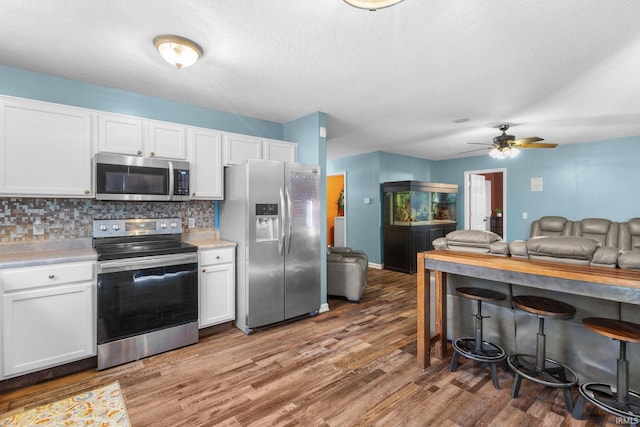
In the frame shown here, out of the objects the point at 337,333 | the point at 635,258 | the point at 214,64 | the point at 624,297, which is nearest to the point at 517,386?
the point at 624,297

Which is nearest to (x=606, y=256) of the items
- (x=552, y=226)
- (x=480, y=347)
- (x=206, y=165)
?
(x=480, y=347)

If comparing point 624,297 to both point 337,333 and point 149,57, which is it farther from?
point 149,57

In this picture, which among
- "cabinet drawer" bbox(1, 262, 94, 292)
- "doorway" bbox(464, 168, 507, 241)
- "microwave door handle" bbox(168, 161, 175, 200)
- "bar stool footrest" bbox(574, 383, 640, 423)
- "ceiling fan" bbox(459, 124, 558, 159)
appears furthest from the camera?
"doorway" bbox(464, 168, 507, 241)

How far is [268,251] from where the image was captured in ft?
10.6

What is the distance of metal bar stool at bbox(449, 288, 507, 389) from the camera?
2225mm

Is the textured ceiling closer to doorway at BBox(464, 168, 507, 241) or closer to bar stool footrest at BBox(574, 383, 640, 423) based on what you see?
bar stool footrest at BBox(574, 383, 640, 423)

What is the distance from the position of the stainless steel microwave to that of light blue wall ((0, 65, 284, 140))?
67 centimetres

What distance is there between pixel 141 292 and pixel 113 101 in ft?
6.25

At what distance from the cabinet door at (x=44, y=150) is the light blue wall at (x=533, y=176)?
493 centimetres

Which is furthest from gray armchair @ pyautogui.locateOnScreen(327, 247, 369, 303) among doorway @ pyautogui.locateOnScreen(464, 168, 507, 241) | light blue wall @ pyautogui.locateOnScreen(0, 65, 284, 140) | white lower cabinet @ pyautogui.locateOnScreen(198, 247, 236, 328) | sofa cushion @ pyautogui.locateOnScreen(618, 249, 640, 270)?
doorway @ pyautogui.locateOnScreen(464, 168, 507, 241)

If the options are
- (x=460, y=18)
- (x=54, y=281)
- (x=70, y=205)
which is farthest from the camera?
(x=70, y=205)

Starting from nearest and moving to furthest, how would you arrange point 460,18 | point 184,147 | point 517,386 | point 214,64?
point 460,18
point 517,386
point 214,64
point 184,147

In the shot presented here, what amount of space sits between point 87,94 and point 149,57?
0.99 metres

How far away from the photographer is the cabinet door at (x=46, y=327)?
84.0 inches
